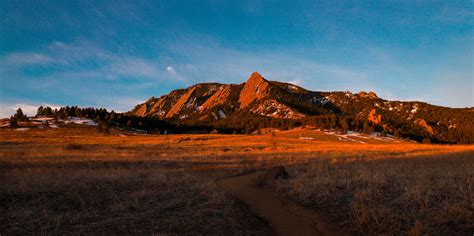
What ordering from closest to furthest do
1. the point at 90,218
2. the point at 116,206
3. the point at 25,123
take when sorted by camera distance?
the point at 90,218
the point at 116,206
the point at 25,123

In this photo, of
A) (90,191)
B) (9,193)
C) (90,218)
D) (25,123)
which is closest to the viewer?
(90,218)

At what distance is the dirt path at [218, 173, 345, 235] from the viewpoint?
7.69 meters

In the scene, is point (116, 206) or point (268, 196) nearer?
point (116, 206)

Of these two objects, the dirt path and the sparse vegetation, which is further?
the dirt path

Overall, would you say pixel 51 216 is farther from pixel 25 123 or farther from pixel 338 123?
pixel 338 123

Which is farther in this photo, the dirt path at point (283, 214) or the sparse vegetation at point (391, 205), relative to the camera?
the dirt path at point (283, 214)

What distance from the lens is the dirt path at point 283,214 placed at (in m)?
7.69

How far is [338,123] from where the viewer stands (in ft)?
475

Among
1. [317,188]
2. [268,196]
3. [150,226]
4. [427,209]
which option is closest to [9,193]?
[150,226]

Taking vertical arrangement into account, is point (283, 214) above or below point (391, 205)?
below

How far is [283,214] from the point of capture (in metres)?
9.24

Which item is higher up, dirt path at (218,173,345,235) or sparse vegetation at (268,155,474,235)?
sparse vegetation at (268,155,474,235)

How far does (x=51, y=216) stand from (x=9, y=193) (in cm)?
435

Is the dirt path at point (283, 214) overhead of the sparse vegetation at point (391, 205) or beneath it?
beneath
